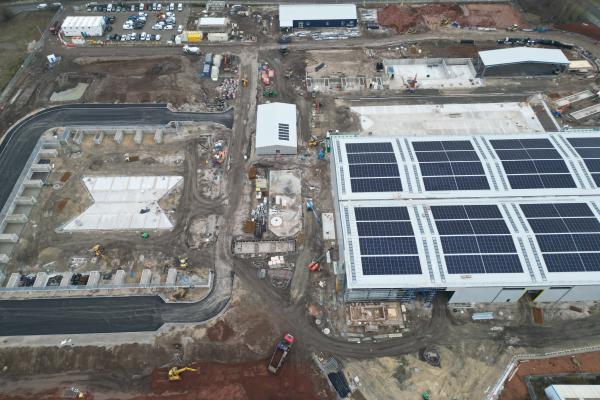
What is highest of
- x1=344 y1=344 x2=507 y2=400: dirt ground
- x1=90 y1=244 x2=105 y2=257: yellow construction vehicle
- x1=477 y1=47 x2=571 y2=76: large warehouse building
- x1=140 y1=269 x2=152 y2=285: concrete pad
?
x1=477 y1=47 x2=571 y2=76: large warehouse building

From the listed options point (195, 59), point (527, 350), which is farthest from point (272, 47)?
point (527, 350)

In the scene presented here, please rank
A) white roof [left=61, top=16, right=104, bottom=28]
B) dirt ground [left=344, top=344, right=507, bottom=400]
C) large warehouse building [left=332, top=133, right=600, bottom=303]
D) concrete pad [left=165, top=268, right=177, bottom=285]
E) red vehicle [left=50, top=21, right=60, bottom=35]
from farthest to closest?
red vehicle [left=50, top=21, right=60, bottom=35] < white roof [left=61, top=16, right=104, bottom=28] < concrete pad [left=165, top=268, right=177, bottom=285] < large warehouse building [left=332, top=133, right=600, bottom=303] < dirt ground [left=344, top=344, right=507, bottom=400]

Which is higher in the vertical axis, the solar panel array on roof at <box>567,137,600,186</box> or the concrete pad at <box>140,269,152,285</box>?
the solar panel array on roof at <box>567,137,600,186</box>

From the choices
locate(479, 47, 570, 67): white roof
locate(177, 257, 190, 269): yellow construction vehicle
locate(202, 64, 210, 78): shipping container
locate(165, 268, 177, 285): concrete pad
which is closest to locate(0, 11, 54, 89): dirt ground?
locate(202, 64, 210, 78): shipping container

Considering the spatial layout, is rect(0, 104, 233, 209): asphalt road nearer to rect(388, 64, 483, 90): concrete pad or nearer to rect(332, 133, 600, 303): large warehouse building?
rect(332, 133, 600, 303): large warehouse building

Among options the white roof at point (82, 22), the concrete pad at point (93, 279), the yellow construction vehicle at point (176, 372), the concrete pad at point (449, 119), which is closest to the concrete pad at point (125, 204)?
the concrete pad at point (93, 279)

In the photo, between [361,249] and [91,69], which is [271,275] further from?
[91,69]
